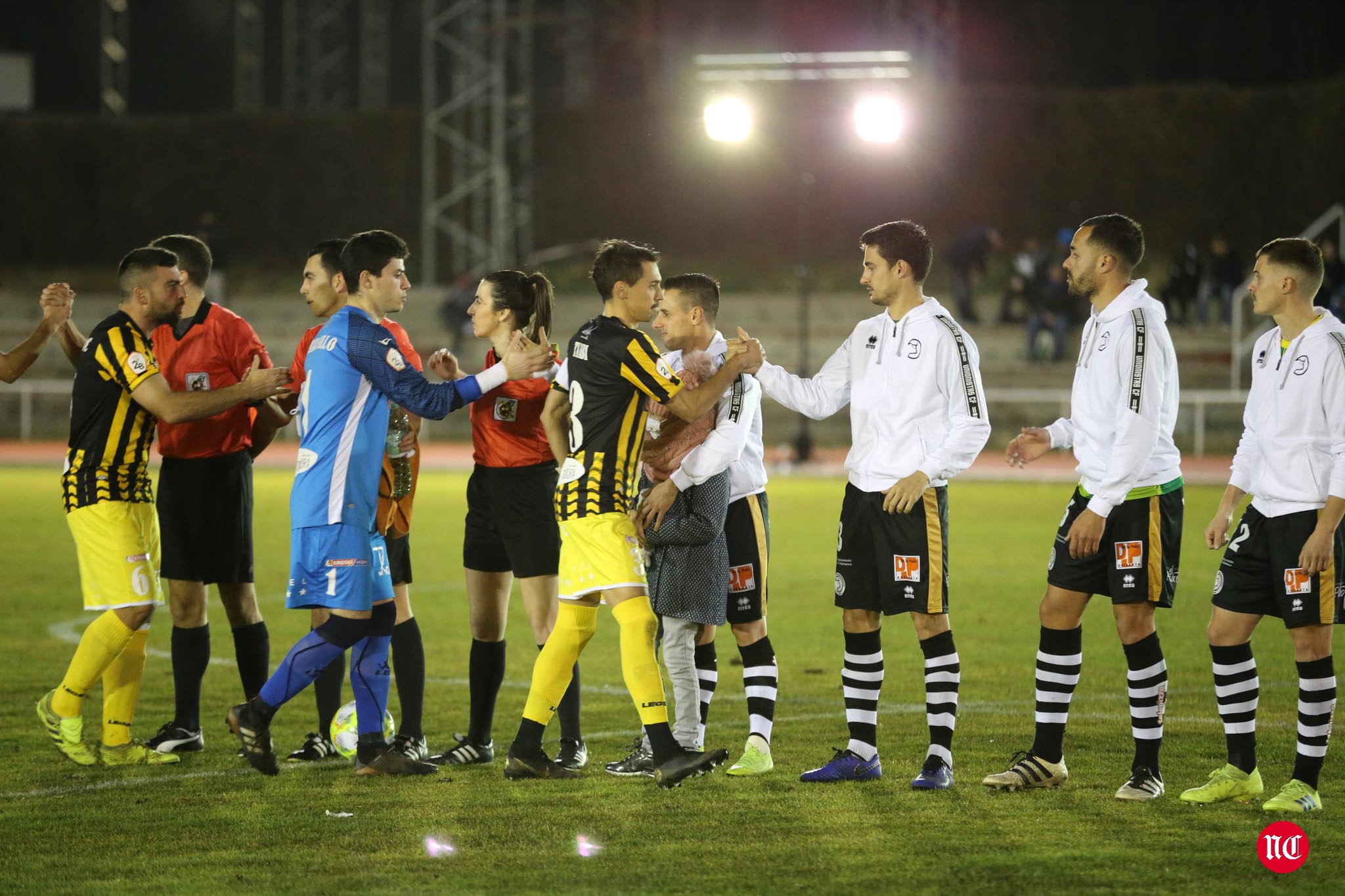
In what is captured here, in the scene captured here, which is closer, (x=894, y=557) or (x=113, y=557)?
(x=894, y=557)

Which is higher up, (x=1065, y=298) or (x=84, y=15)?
(x=84, y=15)

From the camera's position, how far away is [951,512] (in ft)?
55.1

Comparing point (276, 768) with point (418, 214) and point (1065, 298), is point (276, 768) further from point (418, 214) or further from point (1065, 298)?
point (418, 214)

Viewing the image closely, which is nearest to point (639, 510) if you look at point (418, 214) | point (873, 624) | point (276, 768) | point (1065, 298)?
point (873, 624)

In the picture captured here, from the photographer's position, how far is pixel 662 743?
18.9 ft

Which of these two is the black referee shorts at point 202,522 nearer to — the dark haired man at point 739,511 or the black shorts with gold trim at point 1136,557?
the dark haired man at point 739,511

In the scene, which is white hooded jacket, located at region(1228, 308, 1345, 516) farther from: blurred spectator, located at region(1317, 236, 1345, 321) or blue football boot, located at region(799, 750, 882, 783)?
blurred spectator, located at region(1317, 236, 1345, 321)

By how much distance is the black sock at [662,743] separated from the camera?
5.74 metres

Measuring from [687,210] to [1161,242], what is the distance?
1100 cm

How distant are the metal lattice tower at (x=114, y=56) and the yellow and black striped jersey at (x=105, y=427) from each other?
1121 inches

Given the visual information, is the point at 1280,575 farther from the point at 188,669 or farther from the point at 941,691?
the point at 188,669

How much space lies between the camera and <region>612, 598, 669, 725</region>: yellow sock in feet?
18.9

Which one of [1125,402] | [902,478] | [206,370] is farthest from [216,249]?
[1125,402]

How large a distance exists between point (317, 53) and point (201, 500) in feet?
105
